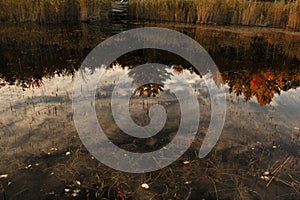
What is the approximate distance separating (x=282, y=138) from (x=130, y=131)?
121 inches

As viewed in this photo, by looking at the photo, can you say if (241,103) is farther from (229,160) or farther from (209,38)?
(209,38)

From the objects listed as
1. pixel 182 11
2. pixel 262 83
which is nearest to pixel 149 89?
pixel 262 83

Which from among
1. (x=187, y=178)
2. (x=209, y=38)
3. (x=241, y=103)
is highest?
(x=209, y=38)

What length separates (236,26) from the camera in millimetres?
18578

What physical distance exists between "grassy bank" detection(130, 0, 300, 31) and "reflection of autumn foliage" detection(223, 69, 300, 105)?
918 cm

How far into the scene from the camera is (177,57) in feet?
39.0

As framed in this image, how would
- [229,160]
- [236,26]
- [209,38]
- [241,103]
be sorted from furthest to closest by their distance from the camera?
[236,26], [209,38], [241,103], [229,160]

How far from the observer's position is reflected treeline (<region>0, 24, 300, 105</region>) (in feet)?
27.8

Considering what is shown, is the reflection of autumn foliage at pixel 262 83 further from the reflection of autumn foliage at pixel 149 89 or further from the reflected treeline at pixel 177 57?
the reflection of autumn foliage at pixel 149 89

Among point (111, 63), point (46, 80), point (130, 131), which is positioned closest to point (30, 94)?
point (46, 80)

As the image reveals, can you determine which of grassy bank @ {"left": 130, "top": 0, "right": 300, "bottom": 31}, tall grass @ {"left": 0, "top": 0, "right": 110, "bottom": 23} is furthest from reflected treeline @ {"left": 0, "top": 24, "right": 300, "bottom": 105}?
grassy bank @ {"left": 130, "top": 0, "right": 300, "bottom": 31}

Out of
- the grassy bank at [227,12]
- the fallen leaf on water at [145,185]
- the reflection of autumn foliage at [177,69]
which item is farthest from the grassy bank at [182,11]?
the fallen leaf on water at [145,185]

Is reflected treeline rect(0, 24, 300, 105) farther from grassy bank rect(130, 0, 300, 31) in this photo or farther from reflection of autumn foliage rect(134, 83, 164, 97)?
grassy bank rect(130, 0, 300, 31)

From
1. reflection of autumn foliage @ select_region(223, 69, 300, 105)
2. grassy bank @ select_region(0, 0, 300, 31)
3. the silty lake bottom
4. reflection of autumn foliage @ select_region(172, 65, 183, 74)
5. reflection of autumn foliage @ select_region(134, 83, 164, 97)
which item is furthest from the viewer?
grassy bank @ select_region(0, 0, 300, 31)
